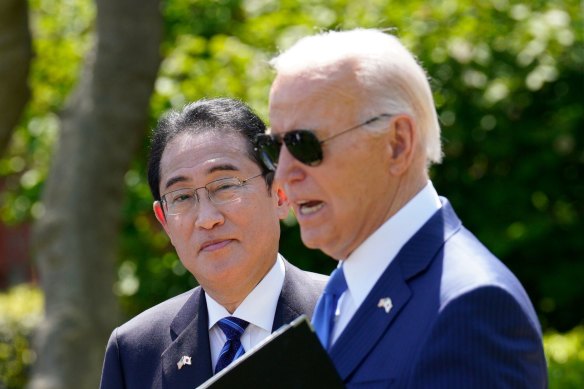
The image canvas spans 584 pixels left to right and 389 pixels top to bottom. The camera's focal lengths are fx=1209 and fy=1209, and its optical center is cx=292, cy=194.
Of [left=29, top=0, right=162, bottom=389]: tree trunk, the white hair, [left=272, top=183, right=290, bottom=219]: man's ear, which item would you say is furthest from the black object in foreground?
[left=29, top=0, right=162, bottom=389]: tree trunk

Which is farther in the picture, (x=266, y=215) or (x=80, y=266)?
(x=80, y=266)

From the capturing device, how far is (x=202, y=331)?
131 inches

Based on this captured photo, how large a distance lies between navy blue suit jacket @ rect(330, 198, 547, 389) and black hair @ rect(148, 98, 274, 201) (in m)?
1.07

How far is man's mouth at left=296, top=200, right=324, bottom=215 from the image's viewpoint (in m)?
2.40

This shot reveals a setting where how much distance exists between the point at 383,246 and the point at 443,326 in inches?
10.6

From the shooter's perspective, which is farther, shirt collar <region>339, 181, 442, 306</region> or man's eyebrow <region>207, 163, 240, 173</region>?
man's eyebrow <region>207, 163, 240, 173</region>

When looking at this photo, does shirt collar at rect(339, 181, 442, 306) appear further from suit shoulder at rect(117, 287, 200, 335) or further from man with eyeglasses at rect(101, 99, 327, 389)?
suit shoulder at rect(117, 287, 200, 335)

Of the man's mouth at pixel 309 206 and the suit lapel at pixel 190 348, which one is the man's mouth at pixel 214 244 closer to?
the suit lapel at pixel 190 348

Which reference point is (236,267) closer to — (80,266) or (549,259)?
(80,266)

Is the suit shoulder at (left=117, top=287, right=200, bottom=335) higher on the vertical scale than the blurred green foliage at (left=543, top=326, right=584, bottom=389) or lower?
higher

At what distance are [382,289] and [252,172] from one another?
1.06 m

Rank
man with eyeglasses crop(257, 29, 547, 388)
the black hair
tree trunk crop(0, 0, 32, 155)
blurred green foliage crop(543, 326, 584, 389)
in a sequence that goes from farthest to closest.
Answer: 1. tree trunk crop(0, 0, 32, 155)
2. blurred green foliage crop(543, 326, 584, 389)
3. the black hair
4. man with eyeglasses crop(257, 29, 547, 388)

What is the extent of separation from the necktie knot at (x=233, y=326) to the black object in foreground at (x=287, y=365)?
3.36 ft

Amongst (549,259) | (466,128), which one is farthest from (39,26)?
(549,259)
